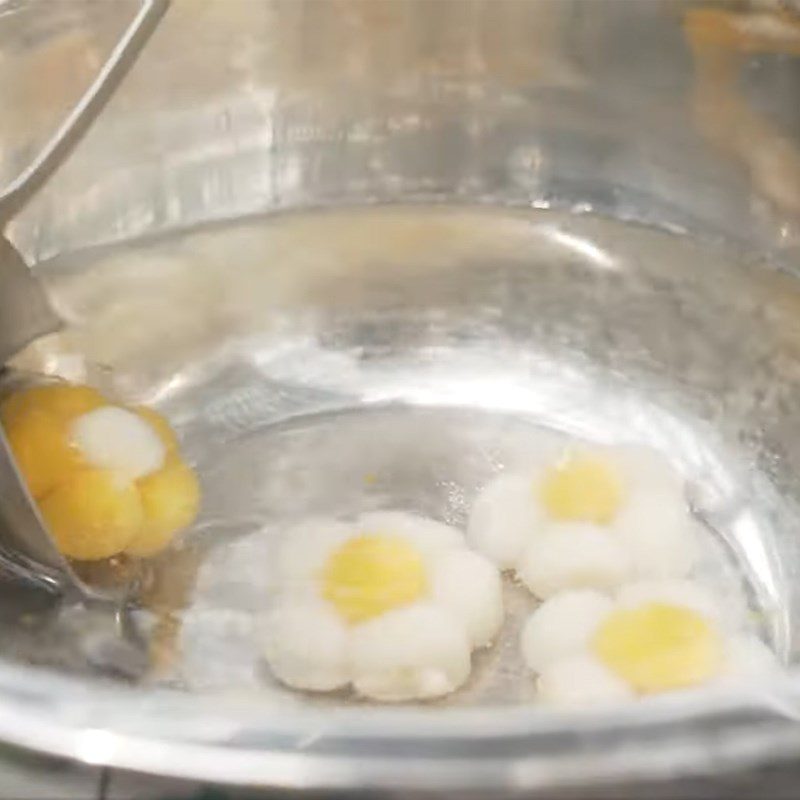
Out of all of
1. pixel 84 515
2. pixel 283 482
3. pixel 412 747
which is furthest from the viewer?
pixel 283 482

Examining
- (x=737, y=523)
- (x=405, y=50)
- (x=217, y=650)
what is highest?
(x=405, y=50)

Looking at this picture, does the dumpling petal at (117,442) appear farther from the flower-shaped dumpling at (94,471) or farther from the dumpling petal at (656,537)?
the dumpling petal at (656,537)

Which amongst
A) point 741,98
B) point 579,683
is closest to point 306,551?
point 579,683

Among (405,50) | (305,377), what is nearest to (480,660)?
(305,377)

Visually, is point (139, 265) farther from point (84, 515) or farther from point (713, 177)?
point (713, 177)

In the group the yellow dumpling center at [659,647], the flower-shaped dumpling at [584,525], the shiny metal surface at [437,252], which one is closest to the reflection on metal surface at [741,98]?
the shiny metal surface at [437,252]

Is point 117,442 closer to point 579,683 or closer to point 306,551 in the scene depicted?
point 306,551
